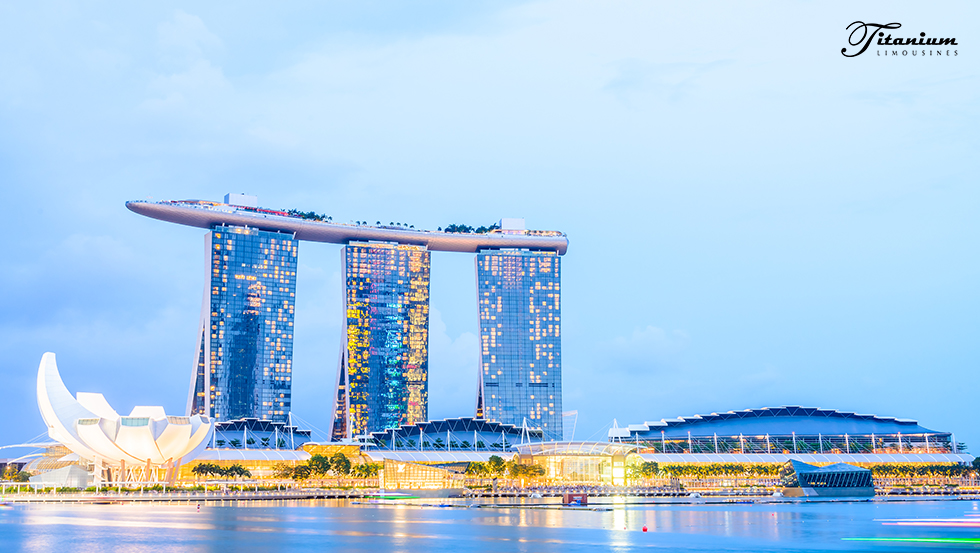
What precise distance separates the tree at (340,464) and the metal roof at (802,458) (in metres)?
54.1

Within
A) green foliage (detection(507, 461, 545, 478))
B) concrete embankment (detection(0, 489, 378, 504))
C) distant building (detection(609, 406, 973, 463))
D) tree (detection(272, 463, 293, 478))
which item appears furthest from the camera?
distant building (detection(609, 406, 973, 463))

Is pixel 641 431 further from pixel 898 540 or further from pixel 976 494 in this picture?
pixel 898 540

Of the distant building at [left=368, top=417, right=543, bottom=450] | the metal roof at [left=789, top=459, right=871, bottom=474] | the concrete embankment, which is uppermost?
the distant building at [left=368, top=417, right=543, bottom=450]

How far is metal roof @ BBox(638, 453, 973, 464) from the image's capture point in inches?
7195

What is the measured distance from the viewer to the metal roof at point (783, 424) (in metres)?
191

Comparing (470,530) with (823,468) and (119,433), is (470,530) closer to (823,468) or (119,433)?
(119,433)

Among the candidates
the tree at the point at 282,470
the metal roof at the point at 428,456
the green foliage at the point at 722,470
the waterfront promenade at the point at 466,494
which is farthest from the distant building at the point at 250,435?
the green foliage at the point at 722,470

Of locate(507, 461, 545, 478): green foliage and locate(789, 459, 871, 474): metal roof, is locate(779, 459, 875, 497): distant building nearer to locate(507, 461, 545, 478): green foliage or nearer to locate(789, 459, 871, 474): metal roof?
locate(789, 459, 871, 474): metal roof

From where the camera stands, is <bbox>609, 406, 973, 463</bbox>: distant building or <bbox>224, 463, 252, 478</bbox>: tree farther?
<bbox>609, 406, 973, 463</bbox>: distant building

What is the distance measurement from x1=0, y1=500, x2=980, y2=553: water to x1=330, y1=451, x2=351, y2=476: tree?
6264cm

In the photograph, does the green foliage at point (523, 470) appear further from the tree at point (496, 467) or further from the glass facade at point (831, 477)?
the glass facade at point (831, 477)

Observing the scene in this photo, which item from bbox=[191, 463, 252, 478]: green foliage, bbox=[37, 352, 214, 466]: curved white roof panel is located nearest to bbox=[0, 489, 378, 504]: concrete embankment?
bbox=[37, 352, 214, 466]: curved white roof panel

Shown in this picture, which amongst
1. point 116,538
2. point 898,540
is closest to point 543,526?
point 898,540

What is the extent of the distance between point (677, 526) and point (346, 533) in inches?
1018
